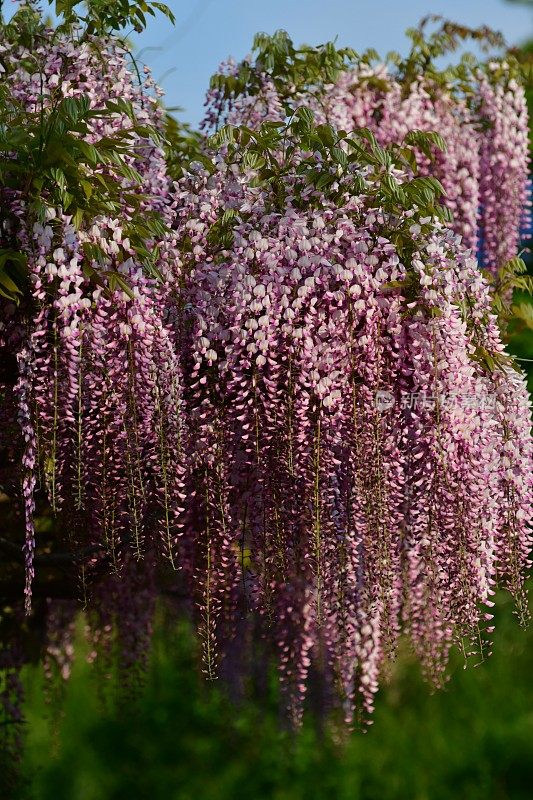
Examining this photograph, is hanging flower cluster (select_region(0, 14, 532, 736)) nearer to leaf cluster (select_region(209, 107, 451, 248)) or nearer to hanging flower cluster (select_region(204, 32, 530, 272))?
leaf cluster (select_region(209, 107, 451, 248))

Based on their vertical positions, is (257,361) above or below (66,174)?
below

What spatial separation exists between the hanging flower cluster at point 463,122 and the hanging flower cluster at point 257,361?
1.53m

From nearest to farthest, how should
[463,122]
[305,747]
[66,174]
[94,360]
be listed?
[66,174] < [94,360] < [463,122] < [305,747]

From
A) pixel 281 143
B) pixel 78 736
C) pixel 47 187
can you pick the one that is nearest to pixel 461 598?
pixel 281 143

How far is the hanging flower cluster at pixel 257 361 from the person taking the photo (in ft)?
10.7

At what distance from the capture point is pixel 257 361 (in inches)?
131

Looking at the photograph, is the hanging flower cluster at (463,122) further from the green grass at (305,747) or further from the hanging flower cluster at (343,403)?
the green grass at (305,747)

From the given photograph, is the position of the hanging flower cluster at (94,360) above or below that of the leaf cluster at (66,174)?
below

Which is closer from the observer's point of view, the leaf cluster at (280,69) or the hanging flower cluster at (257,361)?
the hanging flower cluster at (257,361)

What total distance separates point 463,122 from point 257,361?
129 inches

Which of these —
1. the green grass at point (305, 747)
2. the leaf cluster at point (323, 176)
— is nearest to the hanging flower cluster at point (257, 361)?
the leaf cluster at point (323, 176)

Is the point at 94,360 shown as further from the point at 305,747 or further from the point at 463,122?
the point at 305,747

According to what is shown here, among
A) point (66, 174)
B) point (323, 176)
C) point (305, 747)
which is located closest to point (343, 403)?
point (323, 176)

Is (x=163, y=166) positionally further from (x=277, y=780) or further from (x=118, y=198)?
(x=277, y=780)
